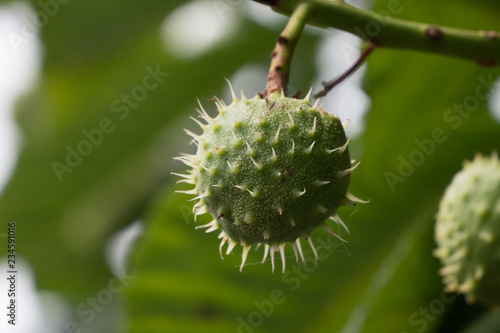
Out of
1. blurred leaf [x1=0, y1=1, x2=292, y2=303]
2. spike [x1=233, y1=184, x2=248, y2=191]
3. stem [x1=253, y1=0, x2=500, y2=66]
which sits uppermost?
stem [x1=253, y1=0, x2=500, y2=66]

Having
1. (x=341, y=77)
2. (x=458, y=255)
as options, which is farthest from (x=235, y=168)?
(x=458, y=255)

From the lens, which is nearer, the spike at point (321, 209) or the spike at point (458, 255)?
the spike at point (321, 209)

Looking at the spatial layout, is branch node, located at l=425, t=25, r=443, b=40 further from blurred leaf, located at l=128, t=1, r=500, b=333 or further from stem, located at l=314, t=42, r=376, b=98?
blurred leaf, located at l=128, t=1, r=500, b=333

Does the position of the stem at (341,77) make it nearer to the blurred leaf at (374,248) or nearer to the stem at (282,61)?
the stem at (282,61)

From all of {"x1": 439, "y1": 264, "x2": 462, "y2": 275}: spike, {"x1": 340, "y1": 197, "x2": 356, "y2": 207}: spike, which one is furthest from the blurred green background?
{"x1": 340, "y1": 197, "x2": 356, "y2": 207}: spike

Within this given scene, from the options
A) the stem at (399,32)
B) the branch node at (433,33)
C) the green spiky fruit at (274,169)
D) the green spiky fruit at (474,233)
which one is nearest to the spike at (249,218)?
the green spiky fruit at (274,169)
